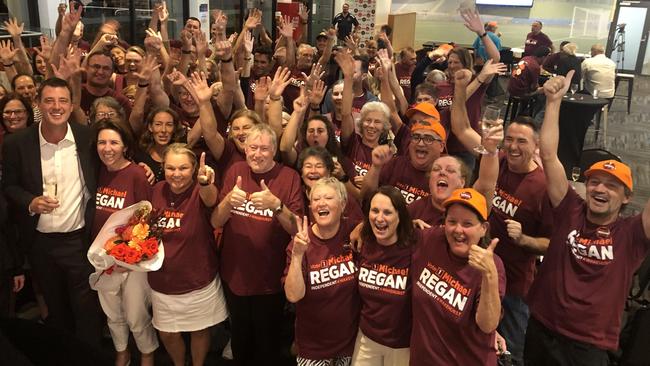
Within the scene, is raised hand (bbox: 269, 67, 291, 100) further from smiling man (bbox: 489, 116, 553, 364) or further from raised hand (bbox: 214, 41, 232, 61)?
smiling man (bbox: 489, 116, 553, 364)

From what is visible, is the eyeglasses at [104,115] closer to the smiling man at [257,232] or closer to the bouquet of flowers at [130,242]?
the bouquet of flowers at [130,242]

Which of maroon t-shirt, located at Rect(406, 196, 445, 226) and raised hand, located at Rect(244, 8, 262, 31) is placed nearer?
maroon t-shirt, located at Rect(406, 196, 445, 226)

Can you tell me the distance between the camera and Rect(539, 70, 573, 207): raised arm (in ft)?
8.32

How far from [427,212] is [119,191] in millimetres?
1680

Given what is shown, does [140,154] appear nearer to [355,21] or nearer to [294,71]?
[294,71]

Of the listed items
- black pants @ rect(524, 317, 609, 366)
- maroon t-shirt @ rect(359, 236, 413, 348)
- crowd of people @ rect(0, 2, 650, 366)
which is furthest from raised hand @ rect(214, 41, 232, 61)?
black pants @ rect(524, 317, 609, 366)

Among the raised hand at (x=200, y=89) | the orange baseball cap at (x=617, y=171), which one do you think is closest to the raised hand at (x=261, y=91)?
the raised hand at (x=200, y=89)

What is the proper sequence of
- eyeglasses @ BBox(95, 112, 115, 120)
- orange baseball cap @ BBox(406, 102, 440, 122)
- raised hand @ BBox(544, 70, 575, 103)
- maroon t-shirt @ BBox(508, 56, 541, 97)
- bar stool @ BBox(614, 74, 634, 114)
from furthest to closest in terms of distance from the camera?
bar stool @ BBox(614, 74, 634, 114)
maroon t-shirt @ BBox(508, 56, 541, 97)
orange baseball cap @ BBox(406, 102, 440, 122)
eyeglasses @ BBox(95, 112, 115, 120)
raised hand @ BBox(544, 70, 575, 103)

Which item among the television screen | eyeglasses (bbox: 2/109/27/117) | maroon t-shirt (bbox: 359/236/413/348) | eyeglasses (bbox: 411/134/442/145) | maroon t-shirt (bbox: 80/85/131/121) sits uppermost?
the television screen

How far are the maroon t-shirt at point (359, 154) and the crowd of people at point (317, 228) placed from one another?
18 millimetres

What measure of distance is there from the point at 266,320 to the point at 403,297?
0.99 metres

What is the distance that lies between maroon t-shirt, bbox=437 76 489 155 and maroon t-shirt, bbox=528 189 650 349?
5.46ft

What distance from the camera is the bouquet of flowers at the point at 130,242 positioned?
2654 mm

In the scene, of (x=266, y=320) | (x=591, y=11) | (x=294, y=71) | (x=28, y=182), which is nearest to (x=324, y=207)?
(x=266, y=320)
